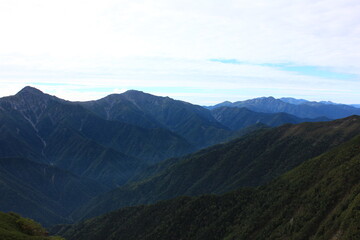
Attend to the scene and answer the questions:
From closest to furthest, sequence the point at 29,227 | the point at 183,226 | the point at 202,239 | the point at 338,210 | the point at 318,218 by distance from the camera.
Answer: the point at 29,227 → the point at 338,210 → the point at 318,218 → the point at 202,239 → the point at 183,226

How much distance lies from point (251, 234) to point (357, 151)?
239 ft

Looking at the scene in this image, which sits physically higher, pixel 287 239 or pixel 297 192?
pixel 297 192

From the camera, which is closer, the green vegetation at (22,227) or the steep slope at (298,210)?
the green vegetation at (22,227)

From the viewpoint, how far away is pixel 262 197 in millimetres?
186750

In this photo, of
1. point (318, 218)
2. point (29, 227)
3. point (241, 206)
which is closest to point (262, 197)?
point (241, 206)

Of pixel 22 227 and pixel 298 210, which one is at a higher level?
pixel 22 227

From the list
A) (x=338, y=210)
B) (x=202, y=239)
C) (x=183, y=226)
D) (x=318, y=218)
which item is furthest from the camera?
(x=183, y=226)

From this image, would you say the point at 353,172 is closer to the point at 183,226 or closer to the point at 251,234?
the point at 251,234

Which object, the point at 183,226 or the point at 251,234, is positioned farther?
the point at 183,226

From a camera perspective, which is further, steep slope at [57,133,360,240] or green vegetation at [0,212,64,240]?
steep slope at [57,133,360,240]

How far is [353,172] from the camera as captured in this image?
135m

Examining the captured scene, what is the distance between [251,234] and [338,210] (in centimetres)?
5080

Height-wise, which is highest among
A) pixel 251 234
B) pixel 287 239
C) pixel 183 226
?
pixel 287 239

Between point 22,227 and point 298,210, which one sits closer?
point 22,227
